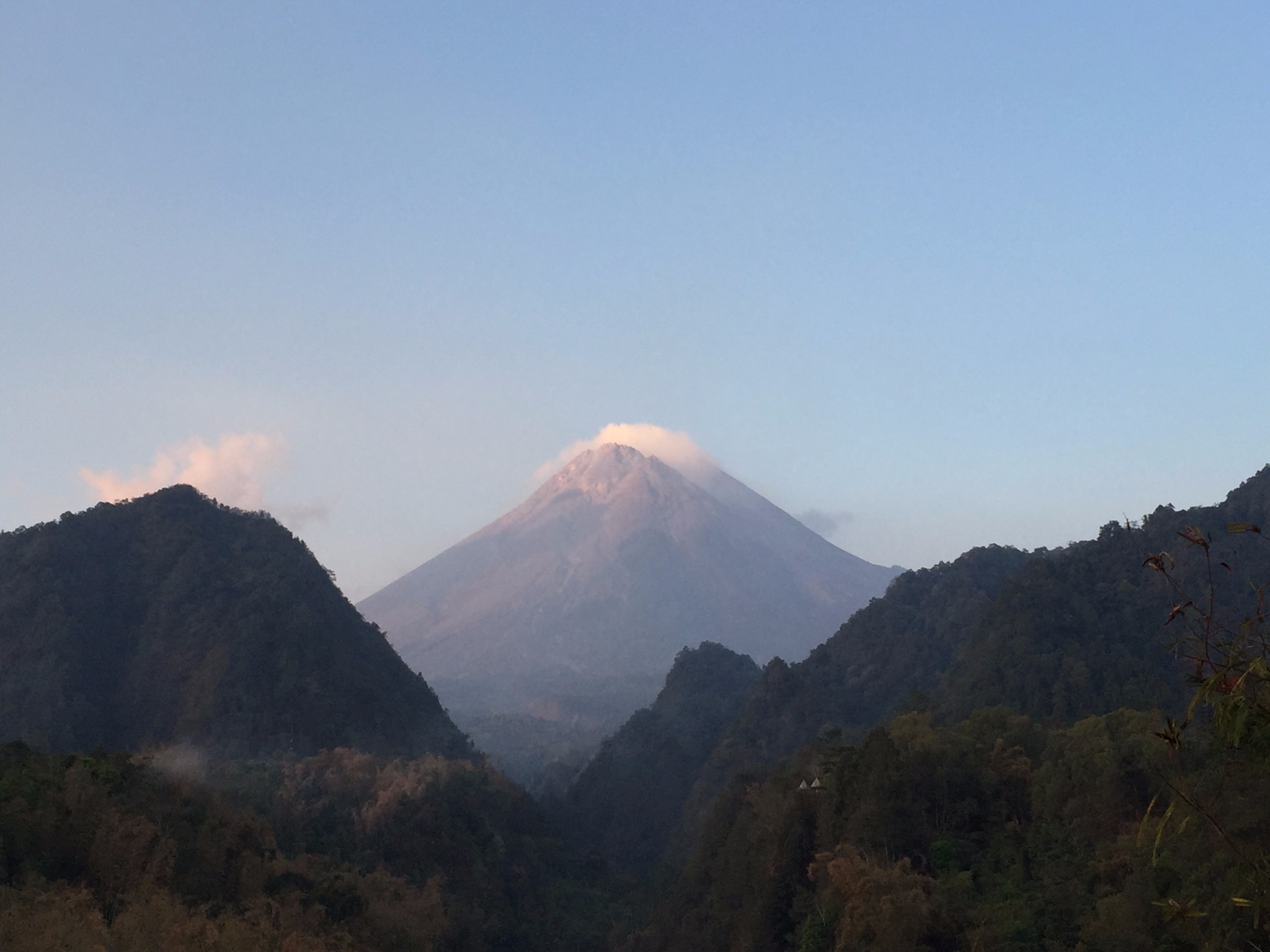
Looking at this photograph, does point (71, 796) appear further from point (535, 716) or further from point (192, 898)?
point (535, 716)

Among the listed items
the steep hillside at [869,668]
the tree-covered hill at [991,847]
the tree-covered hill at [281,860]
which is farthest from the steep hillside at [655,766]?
the tree-covered hill at [991,847]

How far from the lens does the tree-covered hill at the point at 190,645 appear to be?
58562 millimetres

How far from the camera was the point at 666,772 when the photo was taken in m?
78.1

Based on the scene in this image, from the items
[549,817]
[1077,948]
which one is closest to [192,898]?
[1077,948]

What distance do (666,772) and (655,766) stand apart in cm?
134

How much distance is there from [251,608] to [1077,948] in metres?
52.3

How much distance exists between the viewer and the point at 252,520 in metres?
74.8

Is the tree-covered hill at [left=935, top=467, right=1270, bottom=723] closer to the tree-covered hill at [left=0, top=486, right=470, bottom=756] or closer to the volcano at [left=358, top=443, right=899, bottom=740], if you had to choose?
the tree-covered hill at [left=0, top=486, right=470, bottom=756]

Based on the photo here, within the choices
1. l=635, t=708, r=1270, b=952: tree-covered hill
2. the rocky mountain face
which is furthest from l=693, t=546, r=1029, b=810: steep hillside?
the rocky mountain face

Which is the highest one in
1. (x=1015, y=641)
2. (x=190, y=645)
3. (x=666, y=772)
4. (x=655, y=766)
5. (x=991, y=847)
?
(x=190, y=645)

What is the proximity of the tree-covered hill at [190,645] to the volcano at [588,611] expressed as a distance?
229ft

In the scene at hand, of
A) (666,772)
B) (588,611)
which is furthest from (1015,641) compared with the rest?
(588,611)

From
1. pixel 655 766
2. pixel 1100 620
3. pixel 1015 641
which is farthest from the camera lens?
pixel 655 766

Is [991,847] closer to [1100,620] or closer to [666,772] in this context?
[1100,620]
